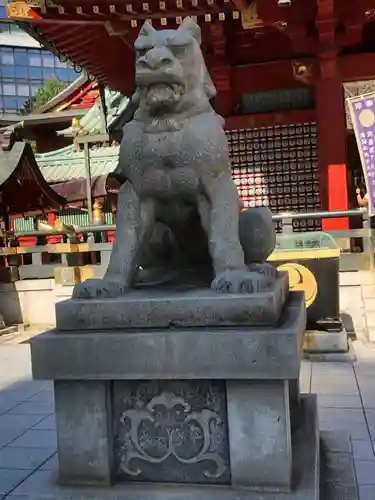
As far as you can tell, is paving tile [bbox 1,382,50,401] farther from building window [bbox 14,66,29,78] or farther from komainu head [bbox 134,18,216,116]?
building window [bbox 14,66,29,78]

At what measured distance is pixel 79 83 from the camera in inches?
651

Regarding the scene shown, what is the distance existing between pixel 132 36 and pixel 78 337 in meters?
Answer: 6.49

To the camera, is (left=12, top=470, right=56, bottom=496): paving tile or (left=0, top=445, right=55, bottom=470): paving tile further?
(left=0, top=445, right=55, bottom=470): paving tile

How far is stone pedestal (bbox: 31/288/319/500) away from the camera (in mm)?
2023

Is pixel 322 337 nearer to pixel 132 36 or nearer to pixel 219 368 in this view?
pixel 219 368

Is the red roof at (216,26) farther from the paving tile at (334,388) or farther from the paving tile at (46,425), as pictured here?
the paving tile at (46,425)

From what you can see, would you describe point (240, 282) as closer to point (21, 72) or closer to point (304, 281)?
point (304, 281)

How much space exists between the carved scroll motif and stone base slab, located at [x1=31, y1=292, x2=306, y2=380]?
19 centimetres

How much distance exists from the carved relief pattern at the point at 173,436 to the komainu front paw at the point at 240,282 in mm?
365

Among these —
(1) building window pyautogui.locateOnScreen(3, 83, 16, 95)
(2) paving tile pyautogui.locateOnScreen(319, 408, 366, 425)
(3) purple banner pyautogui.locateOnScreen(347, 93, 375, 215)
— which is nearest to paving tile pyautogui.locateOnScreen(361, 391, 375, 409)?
(2) paving tile pyautogui.locateOnScreen(319, 408, 366, 425)

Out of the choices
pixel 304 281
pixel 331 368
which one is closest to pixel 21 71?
pixel 304 281

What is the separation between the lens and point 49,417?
4.00 m

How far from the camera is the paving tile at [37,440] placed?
3389mm

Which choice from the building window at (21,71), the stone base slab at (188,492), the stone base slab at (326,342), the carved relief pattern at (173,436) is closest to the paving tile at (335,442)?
the stone base slab at (188,492)
